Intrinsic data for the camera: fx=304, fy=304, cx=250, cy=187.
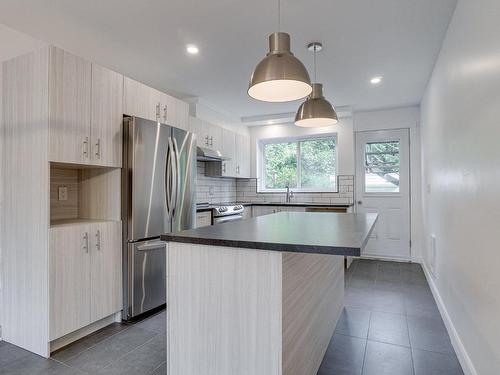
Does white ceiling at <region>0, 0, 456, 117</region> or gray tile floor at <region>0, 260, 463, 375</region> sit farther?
white ceiling at <region>0, 0, 456, 117</region>

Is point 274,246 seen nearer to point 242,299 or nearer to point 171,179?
point 242,299

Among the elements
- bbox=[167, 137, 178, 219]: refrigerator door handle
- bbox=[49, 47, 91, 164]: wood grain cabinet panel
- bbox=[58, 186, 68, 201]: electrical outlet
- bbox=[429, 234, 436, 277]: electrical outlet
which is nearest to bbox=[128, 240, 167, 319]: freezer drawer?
bbox=[167, 137, 178, 219]: refrigerator door handle

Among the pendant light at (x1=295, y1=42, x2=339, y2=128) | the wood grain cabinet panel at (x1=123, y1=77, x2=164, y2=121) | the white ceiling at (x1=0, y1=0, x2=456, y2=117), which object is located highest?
the white ceiling at (x1=0, y1=0, x2=456, y2=117)

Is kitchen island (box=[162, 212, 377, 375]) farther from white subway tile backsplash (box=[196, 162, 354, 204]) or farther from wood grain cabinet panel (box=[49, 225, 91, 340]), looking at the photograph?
white subway tile backsplash (box=[196, 162, 354, 204])

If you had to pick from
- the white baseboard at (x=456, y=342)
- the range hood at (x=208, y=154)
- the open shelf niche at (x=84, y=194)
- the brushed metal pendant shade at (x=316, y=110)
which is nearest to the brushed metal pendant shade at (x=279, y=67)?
the brushed metal pendant shade at (x=316, y=110)

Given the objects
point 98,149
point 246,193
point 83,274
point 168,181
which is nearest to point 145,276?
point 83,274

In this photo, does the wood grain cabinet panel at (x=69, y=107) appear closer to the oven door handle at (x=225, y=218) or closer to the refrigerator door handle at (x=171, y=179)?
the refrigerator door handle at (x=171, y=179)

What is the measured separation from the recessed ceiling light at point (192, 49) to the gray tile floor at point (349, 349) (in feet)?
8.03

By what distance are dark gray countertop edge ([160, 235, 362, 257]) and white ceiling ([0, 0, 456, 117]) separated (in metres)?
1.65

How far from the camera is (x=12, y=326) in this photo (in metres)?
2.27

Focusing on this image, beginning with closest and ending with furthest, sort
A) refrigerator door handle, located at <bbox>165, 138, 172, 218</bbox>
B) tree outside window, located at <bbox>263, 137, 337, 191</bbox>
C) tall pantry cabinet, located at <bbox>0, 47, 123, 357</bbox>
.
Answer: tall pantry cabinet, located at <bbox>0, 47, 123, 357</bbox> < refrigerator door handle, located at <bbox>165, 138, 172, 218</bbox> < tree outside window, located at <bbox>263, 137, 337, 191</bbox>

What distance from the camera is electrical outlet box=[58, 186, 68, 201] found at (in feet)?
8.67

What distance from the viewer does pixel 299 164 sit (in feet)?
18.3

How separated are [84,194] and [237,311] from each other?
6.82ft
